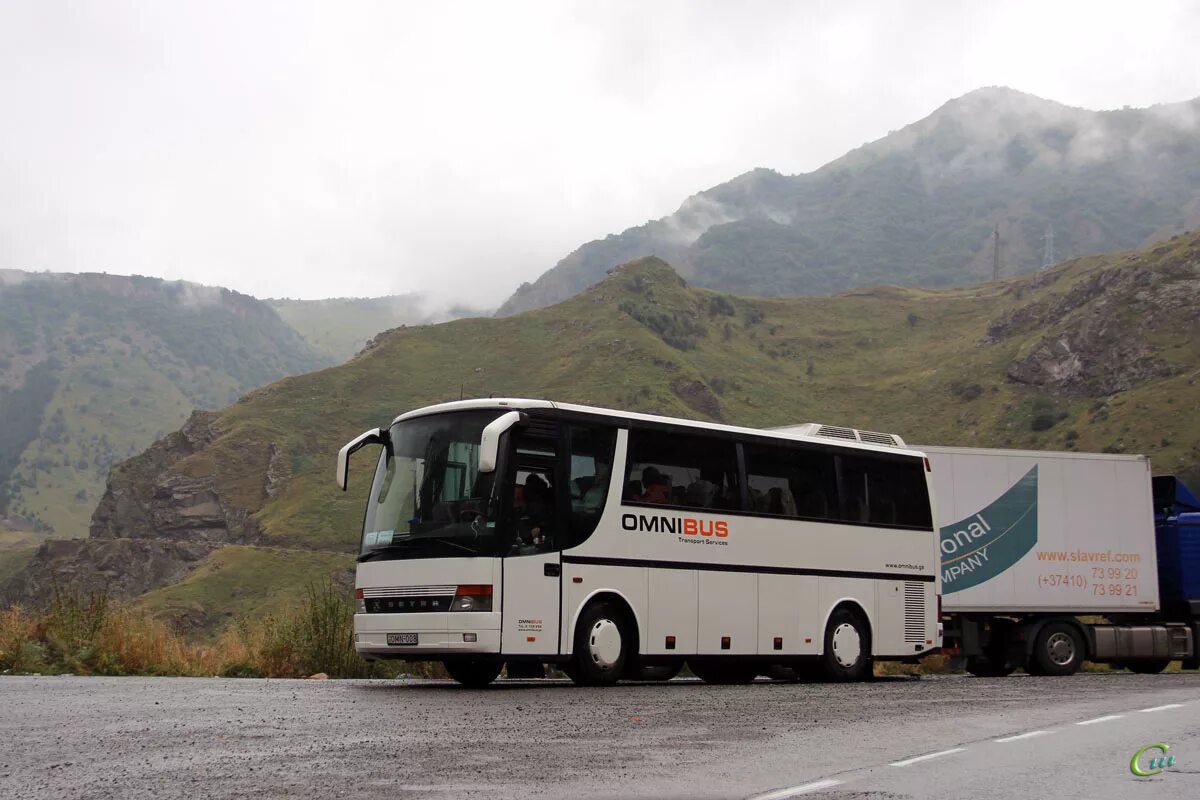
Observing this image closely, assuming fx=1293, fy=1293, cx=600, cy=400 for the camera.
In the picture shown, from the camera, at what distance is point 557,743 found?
9156mm

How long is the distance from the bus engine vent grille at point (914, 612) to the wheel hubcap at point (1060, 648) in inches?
132

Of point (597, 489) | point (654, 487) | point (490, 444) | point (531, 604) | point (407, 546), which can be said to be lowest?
point (531, 604)

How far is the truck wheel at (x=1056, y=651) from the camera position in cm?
2159

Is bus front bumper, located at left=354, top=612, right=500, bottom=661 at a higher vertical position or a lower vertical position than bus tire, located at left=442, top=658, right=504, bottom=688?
higher

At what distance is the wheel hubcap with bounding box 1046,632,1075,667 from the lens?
2183cm

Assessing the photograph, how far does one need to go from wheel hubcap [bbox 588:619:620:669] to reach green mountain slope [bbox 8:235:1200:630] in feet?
254

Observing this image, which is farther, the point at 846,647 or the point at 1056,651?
the point at 1056,651

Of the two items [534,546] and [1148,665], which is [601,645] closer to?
[534,546]

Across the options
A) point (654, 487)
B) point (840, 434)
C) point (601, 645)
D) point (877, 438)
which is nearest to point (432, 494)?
point (601, 645)

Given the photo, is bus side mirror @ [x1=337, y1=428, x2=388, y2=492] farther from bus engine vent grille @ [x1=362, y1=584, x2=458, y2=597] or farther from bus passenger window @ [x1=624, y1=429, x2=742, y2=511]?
bus passenger window @ [x1=624, y1=429, x2=742, y2=511]

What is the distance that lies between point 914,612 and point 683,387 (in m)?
113

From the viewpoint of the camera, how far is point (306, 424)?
436 feet

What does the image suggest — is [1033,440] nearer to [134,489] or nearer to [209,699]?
[134,489]

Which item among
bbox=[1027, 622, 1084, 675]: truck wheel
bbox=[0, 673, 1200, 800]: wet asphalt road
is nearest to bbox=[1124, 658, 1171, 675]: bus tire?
bbox=[1027, 622, 1084, 675]: truck wheel
